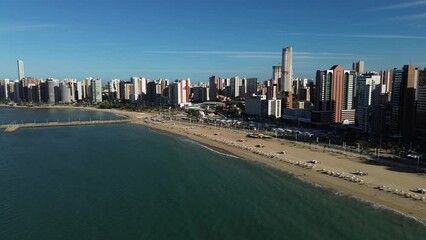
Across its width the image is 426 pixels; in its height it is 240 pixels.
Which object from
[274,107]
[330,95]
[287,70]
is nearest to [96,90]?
[287,70]

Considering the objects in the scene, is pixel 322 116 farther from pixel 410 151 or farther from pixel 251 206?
pixel 251 206

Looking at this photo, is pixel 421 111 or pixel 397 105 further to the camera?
pixel 397 105

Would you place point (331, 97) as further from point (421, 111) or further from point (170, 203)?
point (170, 203)

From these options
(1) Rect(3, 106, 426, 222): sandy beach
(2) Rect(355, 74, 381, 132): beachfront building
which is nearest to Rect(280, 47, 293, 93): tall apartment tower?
(2) Rect(355, 74, 381, 132): beachfront building

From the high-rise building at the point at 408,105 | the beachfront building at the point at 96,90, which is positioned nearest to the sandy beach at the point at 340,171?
the high-rise building at the point at 408,105

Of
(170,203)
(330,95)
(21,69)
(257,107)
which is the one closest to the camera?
(170,203)

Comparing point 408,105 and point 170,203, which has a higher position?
point 408,105

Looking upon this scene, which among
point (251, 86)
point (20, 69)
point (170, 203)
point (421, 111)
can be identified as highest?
point (20, 69)
